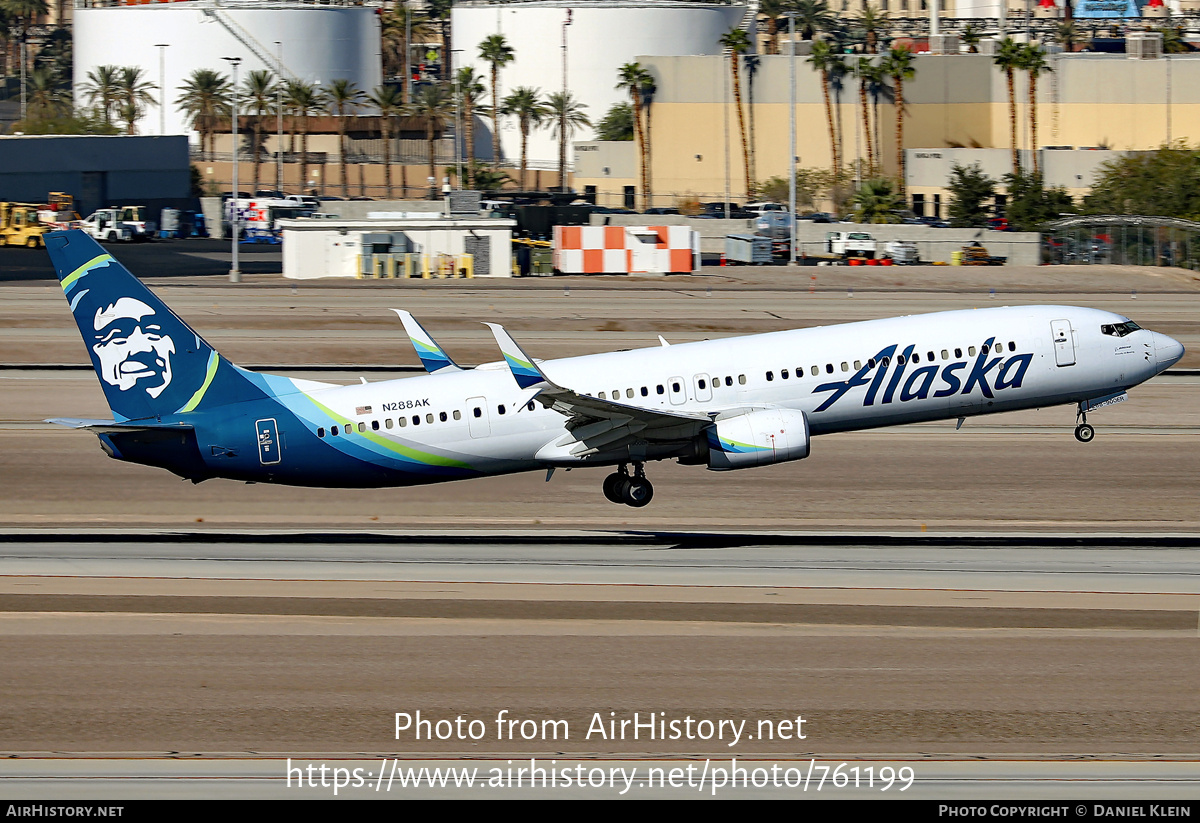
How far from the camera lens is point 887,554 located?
31.2 metres

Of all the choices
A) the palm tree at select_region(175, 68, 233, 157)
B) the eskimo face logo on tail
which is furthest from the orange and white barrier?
the palm tree at select_region(175, 68, 233, 157)

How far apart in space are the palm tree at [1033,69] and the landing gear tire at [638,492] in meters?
113

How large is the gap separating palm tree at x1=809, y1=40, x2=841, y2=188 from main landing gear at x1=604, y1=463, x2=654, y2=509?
12000cm

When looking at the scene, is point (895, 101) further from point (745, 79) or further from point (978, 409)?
point (978, 409)

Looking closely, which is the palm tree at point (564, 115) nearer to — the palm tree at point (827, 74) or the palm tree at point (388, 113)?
the palm tree at point (388, 113)

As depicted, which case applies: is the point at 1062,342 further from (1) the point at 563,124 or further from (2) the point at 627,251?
(1) the point at 563,124

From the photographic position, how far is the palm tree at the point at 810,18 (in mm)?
191500

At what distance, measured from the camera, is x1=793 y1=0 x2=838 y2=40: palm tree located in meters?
192

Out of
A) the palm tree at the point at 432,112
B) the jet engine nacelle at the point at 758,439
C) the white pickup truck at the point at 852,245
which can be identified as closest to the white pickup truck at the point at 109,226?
the palm tree at the point at 432,112

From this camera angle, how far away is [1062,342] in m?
36.1

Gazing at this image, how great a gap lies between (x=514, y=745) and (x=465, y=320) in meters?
51.3

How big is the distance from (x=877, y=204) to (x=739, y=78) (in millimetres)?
31345

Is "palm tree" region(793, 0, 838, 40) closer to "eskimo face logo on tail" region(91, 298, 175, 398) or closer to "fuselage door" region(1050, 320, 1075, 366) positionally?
"fuselage door" region(1050, 320, 1075, 366)

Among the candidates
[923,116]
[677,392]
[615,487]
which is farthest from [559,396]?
[923,116]
